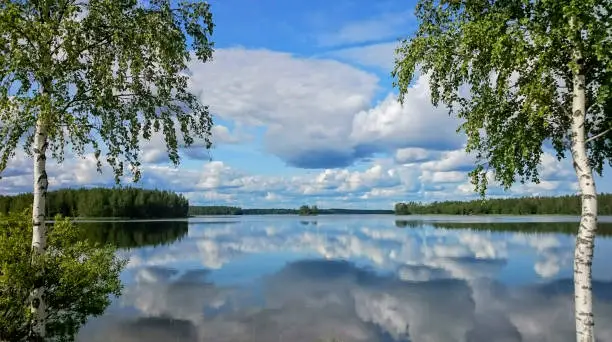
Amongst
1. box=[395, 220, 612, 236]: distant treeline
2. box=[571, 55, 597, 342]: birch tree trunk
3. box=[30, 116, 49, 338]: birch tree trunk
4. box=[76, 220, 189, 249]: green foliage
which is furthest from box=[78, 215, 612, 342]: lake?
box=[395, 220, 612, 236]: distant treeline

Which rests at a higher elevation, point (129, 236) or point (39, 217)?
point (39, 217)

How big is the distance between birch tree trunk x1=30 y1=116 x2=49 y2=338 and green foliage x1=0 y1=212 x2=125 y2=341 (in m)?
0.24

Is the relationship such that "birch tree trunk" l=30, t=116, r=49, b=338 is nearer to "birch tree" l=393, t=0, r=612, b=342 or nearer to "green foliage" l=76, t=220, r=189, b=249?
"birch tree" l=393, t=0, r=612, b=342

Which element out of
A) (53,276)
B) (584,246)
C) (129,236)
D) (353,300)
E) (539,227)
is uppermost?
(584,246)

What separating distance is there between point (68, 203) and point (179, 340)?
182m

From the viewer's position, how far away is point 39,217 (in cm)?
1413

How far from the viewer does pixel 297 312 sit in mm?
Result: 28578

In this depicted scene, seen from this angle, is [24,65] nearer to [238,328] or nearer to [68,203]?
[238,328]

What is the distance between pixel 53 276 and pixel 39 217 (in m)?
1.82

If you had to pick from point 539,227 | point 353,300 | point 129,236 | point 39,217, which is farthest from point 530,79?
point 539,227

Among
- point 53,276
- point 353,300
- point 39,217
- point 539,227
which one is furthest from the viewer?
point 539,227

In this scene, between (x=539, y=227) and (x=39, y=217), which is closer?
(x=39, y=217)

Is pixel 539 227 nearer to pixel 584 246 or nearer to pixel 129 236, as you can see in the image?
pixel 129 236

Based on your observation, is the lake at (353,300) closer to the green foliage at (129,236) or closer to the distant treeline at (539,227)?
the green foliage at (129,236)
